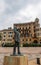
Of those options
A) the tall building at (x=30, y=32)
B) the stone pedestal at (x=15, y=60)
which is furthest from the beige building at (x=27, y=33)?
the stone pedestal at (x=15, y=60)

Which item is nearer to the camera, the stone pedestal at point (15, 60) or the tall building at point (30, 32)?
the stone pedestal at point (15, 60)

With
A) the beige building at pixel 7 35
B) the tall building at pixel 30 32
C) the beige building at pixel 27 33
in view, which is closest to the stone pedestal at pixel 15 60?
the beige building at pixel 27 33

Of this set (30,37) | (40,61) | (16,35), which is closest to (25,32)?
(30,37)

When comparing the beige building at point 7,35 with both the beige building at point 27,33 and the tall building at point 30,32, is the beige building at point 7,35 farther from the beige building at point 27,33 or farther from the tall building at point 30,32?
the tall building at point 30,32

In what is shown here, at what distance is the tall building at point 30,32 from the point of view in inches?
2141

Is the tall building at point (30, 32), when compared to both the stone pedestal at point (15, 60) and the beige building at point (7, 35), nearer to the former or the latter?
the beige building at point (7, 35)

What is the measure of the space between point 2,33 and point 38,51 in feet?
102

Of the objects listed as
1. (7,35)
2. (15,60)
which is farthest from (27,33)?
(15,60)

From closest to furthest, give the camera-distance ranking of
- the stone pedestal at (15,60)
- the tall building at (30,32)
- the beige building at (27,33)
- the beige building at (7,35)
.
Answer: the stone pedestal at (15,60)
the beige building at (27,33)
the tall building at (30,32)
the beige building at (7,35)

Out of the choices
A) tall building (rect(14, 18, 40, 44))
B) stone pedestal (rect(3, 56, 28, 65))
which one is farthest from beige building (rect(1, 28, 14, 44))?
stone pedestal (rect(3, 56, 28, 65))

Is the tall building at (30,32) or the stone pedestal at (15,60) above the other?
the tall building at (30,32)

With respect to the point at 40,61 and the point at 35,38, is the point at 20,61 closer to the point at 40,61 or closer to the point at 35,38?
the point at 40,61

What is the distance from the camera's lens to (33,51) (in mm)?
29938

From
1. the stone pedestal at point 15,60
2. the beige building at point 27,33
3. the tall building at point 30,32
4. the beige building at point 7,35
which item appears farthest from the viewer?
the beige building at point 7,35
